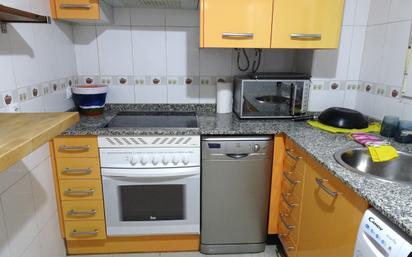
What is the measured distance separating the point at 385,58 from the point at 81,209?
209cm

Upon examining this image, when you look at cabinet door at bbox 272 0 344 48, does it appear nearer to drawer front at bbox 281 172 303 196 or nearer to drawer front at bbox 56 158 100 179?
drawer front at bbox 281 172 303 196

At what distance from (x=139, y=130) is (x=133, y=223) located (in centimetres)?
61

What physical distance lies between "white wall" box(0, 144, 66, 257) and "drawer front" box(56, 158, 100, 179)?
6 cm

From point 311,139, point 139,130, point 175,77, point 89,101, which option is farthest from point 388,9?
point 89,101

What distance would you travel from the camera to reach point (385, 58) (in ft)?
5.62

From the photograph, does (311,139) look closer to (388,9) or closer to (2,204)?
(388,9)

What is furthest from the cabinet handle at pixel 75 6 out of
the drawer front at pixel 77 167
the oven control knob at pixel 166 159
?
the oven control knob at pixel 166 159

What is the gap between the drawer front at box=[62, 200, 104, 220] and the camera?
1715mm

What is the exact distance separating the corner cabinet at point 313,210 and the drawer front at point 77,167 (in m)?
1.11

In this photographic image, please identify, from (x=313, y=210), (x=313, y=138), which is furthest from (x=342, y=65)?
(x=313, y=210)

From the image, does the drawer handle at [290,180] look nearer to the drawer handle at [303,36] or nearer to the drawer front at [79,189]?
the drawer handle at [303,36]

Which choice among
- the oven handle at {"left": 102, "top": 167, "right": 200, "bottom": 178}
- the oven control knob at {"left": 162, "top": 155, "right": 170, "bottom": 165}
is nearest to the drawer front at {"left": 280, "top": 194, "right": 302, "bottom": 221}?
the oven handle at {"left": 102, "top": 167, "right": 200, "bottom": 178}

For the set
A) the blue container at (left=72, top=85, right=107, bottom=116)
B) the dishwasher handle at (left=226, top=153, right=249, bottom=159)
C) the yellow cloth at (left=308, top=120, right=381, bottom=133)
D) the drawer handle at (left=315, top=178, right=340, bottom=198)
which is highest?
the blue container at (left=72, top=85, right=107, bottom=116)

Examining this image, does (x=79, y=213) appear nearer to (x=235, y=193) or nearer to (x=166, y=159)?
(x=166, y=159)
